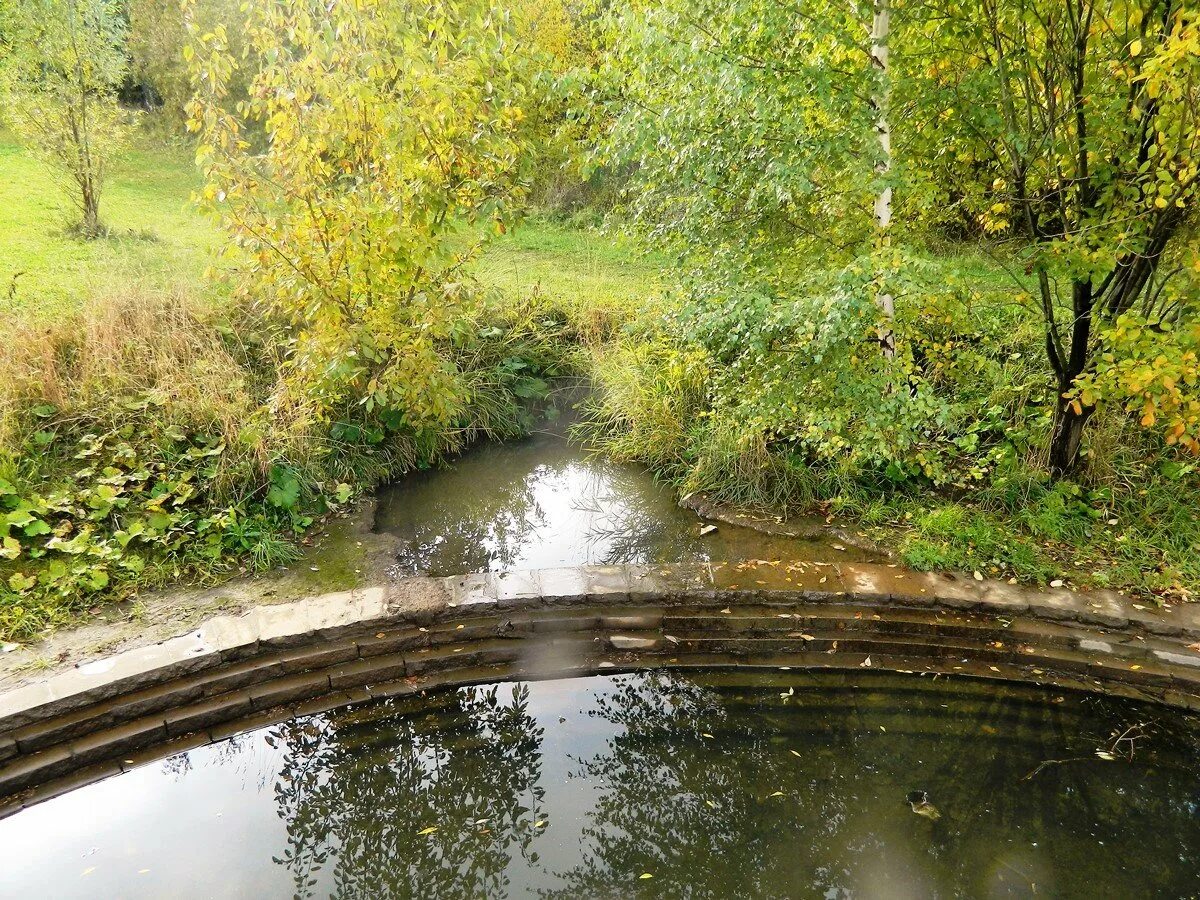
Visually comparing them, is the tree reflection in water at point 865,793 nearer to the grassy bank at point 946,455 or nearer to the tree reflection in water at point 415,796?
the tree reflection in water at point 415,796

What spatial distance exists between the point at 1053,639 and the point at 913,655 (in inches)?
27.7

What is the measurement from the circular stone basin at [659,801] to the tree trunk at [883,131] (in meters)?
2.20

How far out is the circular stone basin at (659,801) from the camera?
8.32ft

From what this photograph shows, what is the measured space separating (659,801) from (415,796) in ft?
3.20

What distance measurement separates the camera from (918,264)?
355 centimetres

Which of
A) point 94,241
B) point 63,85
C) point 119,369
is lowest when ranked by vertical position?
point 119,369

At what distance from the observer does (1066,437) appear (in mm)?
4496

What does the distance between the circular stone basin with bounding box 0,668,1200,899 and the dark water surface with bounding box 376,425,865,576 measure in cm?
116

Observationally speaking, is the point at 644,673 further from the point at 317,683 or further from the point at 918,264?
the point at 918,264

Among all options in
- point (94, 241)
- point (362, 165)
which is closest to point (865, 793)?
point (362, 165)

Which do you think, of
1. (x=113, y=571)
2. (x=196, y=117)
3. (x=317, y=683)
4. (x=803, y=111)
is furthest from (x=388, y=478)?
(x=803, y=111)

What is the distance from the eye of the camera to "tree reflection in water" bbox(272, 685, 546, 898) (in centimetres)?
257

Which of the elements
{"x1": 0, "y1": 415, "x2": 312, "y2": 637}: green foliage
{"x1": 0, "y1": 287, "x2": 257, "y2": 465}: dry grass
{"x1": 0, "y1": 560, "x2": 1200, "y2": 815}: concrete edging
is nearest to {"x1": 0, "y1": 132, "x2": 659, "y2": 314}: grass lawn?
{"x1": 0, "y1": 287, "x2": 257, "y2": 465}: dry grass

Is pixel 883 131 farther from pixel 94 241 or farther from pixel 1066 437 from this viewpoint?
pixel 94 241
